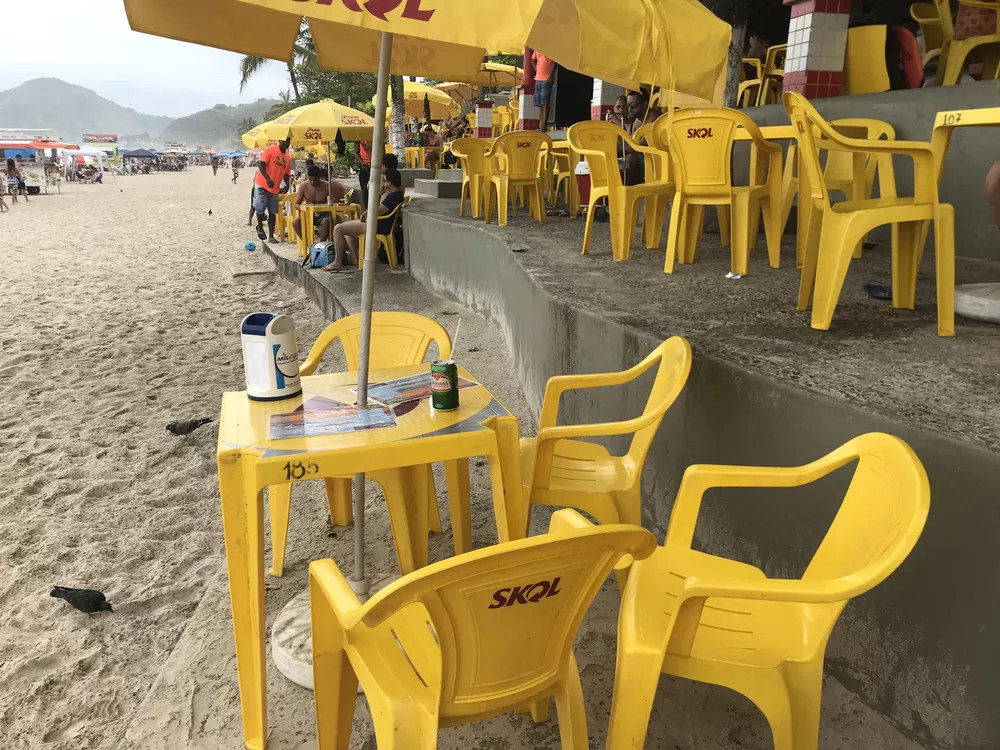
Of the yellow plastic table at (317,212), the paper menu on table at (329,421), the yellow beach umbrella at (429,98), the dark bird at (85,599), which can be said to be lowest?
the dark bird at (85,599)

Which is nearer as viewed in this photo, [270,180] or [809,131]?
[809,131]

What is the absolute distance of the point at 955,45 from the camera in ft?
20.6

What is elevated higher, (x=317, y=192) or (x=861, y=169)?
(x=861, y=169)

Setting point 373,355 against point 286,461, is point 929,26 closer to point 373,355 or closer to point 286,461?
point 373,355

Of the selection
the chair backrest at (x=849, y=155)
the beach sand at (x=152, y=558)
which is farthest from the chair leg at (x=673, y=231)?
the beach sand at (x=152, y=558)

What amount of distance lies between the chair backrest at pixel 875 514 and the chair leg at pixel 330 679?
3.74 ft

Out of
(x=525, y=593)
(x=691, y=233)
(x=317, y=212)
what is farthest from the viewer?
(x=317, y=212)

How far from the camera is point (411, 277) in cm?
876

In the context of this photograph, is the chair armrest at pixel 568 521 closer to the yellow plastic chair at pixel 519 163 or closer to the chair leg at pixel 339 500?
the chair leg at pixel 339 500

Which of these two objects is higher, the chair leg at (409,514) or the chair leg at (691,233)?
the chair leg at (691,233)

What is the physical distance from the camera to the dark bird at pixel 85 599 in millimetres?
2770

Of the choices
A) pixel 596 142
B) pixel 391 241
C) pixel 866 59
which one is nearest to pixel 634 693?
pixel 596 142

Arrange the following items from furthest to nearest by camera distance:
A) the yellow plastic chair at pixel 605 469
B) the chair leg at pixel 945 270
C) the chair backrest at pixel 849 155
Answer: the chair backrest at pixel 849 155 < the chair leg at pixel 945 270 < the yellow plastic chair at pixel 605 469

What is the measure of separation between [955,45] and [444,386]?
648 cm
